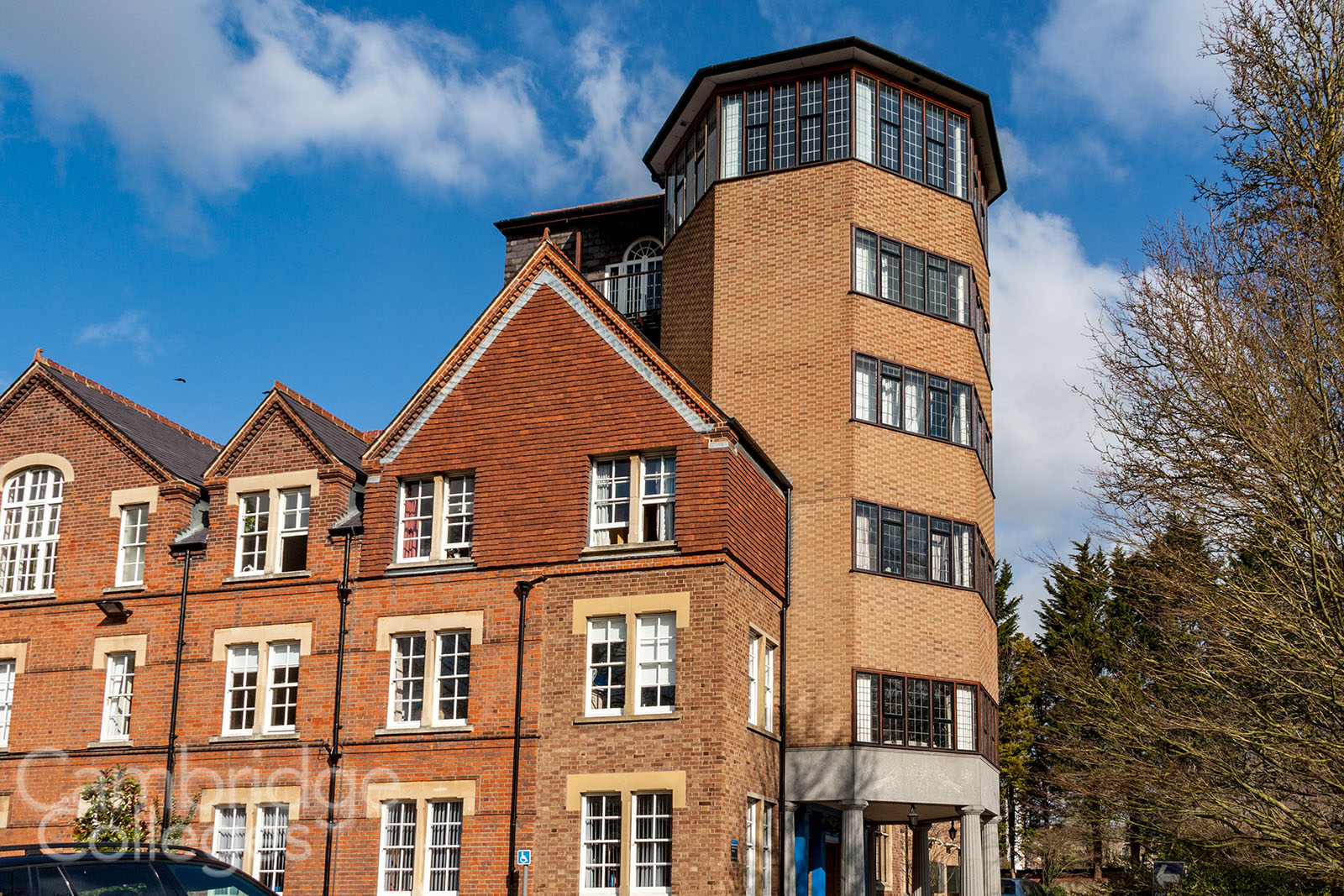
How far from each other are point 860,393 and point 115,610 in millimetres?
17898

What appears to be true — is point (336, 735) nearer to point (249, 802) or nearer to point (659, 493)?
point (249, 802)

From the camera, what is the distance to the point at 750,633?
28.2m

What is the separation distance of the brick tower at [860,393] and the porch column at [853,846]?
0.19 feet

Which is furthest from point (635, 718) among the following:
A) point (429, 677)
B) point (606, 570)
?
point (429, 677)

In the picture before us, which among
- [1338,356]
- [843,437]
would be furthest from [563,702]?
[1338,356]

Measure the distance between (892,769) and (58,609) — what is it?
65.0ft

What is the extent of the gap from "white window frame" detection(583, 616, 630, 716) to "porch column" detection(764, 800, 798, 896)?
5.24 m

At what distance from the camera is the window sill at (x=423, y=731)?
1081 inches

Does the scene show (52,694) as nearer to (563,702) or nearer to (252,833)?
(252,833)

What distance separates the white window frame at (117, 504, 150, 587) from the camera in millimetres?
32250

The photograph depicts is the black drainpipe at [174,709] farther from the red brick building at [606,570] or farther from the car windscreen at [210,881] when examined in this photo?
the car windscreen at [210,881]

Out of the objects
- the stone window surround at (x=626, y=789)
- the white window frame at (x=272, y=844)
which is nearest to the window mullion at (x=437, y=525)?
the stone window surround at (x=626, y=789)

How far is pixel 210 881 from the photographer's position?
1477cm

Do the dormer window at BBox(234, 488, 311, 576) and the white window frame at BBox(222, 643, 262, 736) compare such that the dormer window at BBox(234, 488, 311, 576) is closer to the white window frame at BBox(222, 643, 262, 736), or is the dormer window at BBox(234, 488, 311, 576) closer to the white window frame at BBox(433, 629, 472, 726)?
the white window frame at BBox(222, 643, 262, 736)
